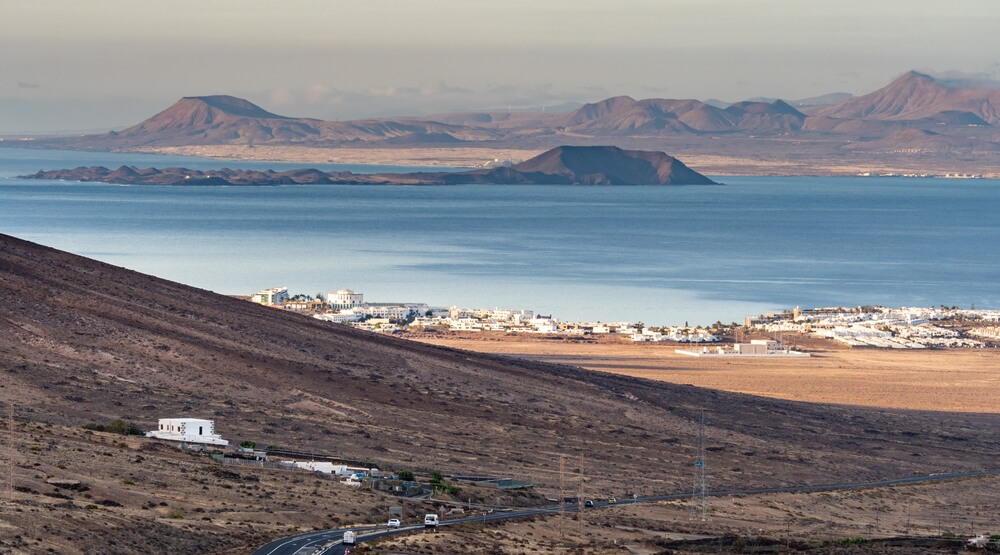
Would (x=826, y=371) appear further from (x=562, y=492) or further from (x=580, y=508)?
(x=580, y=508)

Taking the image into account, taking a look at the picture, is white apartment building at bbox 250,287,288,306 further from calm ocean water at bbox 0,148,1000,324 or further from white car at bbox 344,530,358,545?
white car at bbox 344,530,358,545

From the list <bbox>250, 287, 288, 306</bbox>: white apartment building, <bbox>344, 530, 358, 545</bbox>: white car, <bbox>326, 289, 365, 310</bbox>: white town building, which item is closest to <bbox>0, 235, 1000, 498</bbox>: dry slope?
<bbox>344, 530, 358, 545</bbox>: white car

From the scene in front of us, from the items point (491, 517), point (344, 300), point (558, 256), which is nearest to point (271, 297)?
point (344, 300)

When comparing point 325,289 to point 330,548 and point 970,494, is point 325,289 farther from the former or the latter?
point 330,548

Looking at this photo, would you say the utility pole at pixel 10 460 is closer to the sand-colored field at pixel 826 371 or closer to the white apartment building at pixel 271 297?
the sand-colored field at pixel 826 371

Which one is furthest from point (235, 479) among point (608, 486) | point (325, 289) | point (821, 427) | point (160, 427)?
point (325, 289)

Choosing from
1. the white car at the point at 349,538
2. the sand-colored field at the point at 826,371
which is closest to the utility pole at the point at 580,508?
the white car at the point at 349,538

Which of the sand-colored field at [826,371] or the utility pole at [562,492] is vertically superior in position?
the sand-colored field at [826,371]
